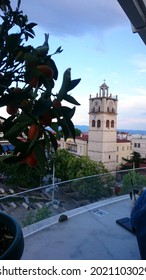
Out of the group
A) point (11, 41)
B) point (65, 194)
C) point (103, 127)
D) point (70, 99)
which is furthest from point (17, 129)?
point (103, 127)

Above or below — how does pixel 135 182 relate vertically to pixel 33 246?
above

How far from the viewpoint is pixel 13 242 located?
2.86ft

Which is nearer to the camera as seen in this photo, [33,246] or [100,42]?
[100,42]

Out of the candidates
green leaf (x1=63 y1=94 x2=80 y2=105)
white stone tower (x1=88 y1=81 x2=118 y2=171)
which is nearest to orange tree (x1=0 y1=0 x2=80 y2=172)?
green leaf (x1=63 y1=94 x2=80 y2=105)

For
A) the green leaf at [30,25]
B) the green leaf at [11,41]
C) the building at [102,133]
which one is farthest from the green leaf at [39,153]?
the building at [102,133]

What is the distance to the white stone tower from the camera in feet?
85.4

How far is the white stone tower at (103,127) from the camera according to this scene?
26.0 m

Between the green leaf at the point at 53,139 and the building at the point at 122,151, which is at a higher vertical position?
the green leaf at the point at 53,139

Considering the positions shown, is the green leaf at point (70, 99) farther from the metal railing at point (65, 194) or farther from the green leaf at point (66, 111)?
the metal railing at point (65, 194)

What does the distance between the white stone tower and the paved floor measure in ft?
73.6

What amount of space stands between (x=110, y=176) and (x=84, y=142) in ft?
75.3

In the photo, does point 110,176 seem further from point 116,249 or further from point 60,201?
point 116,249
